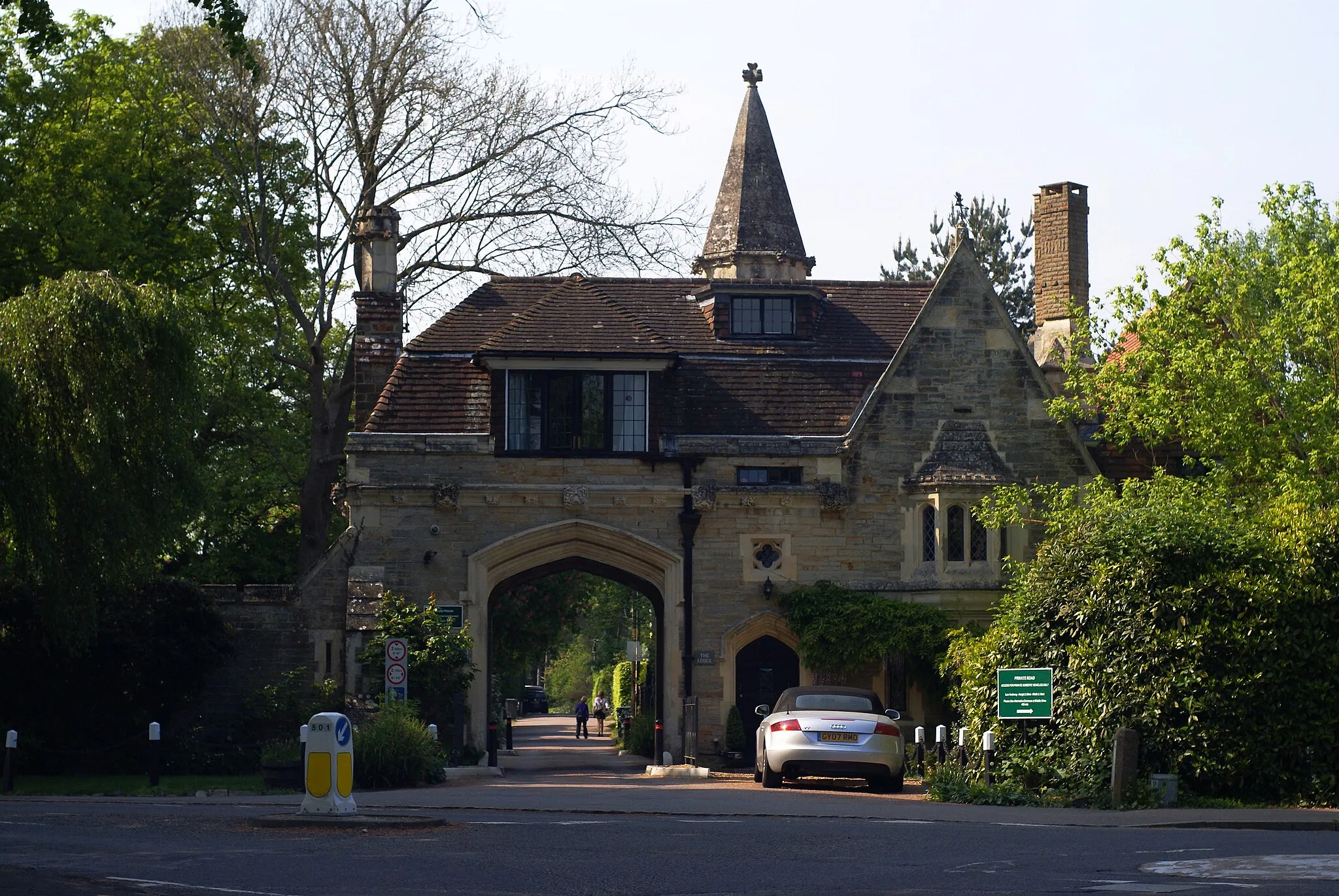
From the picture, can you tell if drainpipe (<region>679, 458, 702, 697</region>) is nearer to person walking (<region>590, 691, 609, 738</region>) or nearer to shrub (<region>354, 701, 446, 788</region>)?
shrub (<region>354, 701, 446, 788</region>)

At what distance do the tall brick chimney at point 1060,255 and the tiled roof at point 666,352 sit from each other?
3.76 meters

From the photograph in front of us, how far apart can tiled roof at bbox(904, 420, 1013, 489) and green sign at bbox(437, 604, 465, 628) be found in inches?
311

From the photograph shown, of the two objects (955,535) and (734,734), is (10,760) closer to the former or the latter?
(734,734)

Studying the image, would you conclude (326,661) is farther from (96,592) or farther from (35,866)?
(35,866)

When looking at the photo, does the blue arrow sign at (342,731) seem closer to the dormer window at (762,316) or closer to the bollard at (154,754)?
the bollard at (154,754)

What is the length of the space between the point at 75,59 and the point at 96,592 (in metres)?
14.9

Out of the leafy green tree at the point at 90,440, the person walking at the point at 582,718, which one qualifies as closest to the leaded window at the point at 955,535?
the leafy green tree at the point at 90,440

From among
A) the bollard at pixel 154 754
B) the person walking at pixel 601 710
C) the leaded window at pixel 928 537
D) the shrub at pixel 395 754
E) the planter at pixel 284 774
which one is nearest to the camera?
the shrub at pixel 395 754

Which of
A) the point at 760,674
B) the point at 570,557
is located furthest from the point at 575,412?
the point at 760,674

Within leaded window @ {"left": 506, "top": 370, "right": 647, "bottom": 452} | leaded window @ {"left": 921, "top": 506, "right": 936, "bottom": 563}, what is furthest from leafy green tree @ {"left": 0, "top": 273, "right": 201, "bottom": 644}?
leaded window @ {"left": 921, "top": 506, "right": 936, "bottom": 563}

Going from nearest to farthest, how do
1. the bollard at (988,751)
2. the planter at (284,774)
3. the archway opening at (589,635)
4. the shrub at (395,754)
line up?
the bollard at (988,751)
the shrub at (395,754)
the planter at (284,774)
the archway opening at (589,635)

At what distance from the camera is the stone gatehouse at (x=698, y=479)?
2902 cm

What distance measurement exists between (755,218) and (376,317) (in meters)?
9.13

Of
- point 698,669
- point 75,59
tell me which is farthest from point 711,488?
point 75,59
